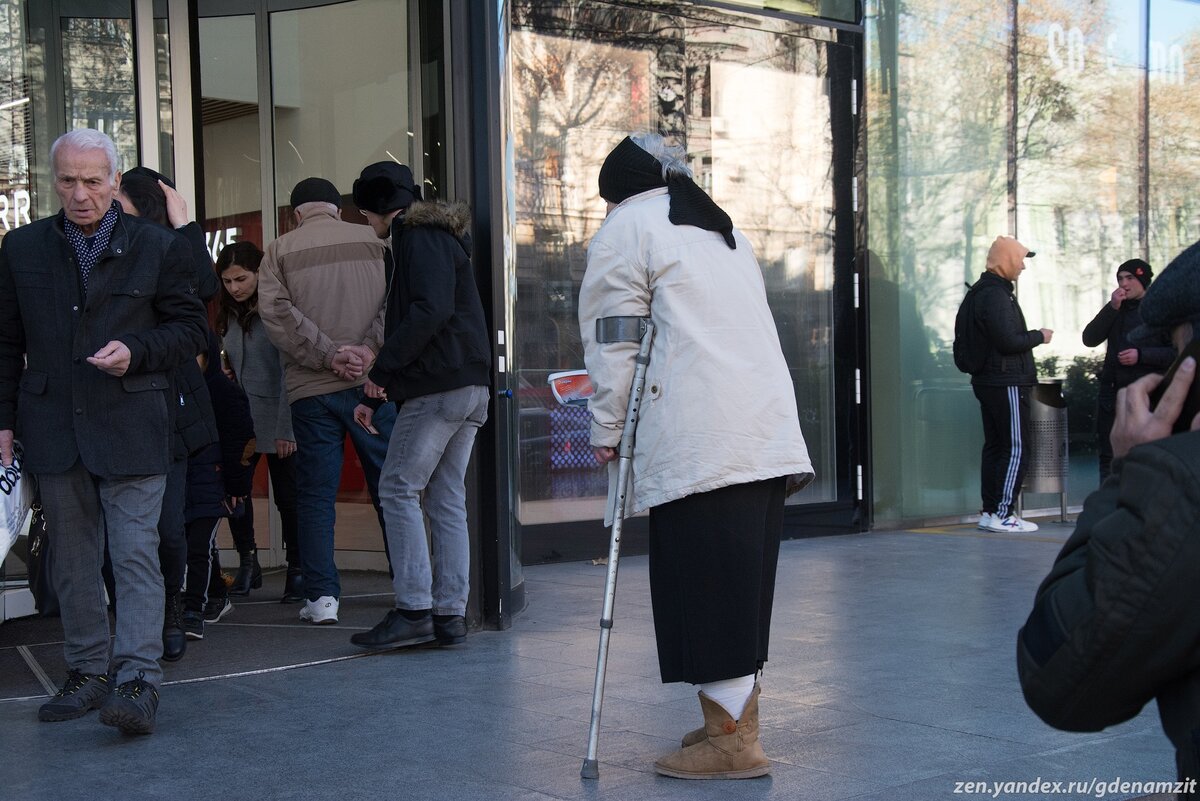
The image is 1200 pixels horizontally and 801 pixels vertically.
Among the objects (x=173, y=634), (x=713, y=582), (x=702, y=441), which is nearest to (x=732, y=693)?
(x=713, y=582)

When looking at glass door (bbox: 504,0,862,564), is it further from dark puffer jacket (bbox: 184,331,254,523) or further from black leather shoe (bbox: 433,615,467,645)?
black leather shoe (bbox: 433,615,467,645)

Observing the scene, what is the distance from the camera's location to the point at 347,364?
6258 millimetres

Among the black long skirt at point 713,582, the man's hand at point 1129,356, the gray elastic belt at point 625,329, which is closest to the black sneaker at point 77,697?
the black long skirt at point 713,582

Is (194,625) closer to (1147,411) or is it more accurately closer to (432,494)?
(432,494)

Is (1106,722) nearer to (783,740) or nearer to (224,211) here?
(783,740)

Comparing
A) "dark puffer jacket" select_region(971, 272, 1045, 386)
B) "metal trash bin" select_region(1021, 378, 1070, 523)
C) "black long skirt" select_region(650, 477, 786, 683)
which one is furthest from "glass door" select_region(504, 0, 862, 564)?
"black long skirt" select_region(650, 477, 786, 683)

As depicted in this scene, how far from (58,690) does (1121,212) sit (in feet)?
32.2

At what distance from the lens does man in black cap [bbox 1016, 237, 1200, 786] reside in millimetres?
1614

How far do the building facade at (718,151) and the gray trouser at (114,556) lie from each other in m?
1.90

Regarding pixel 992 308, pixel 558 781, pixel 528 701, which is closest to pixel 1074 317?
pixel 992 308

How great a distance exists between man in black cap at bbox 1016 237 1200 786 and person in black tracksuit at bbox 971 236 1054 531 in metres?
8.62

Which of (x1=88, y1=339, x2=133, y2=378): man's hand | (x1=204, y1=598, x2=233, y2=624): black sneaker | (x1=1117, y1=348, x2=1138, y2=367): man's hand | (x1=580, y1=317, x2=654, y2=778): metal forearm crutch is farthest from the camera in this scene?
(x1=1117, y1=348, x2=1138, y2=367): man's hand

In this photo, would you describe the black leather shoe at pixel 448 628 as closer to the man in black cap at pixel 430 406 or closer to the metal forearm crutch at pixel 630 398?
the man in black cap at pixel 430 406

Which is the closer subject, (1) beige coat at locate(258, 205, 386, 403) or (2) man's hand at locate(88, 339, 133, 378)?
(2) man's hand at locate(88, 339, 133, 378)
